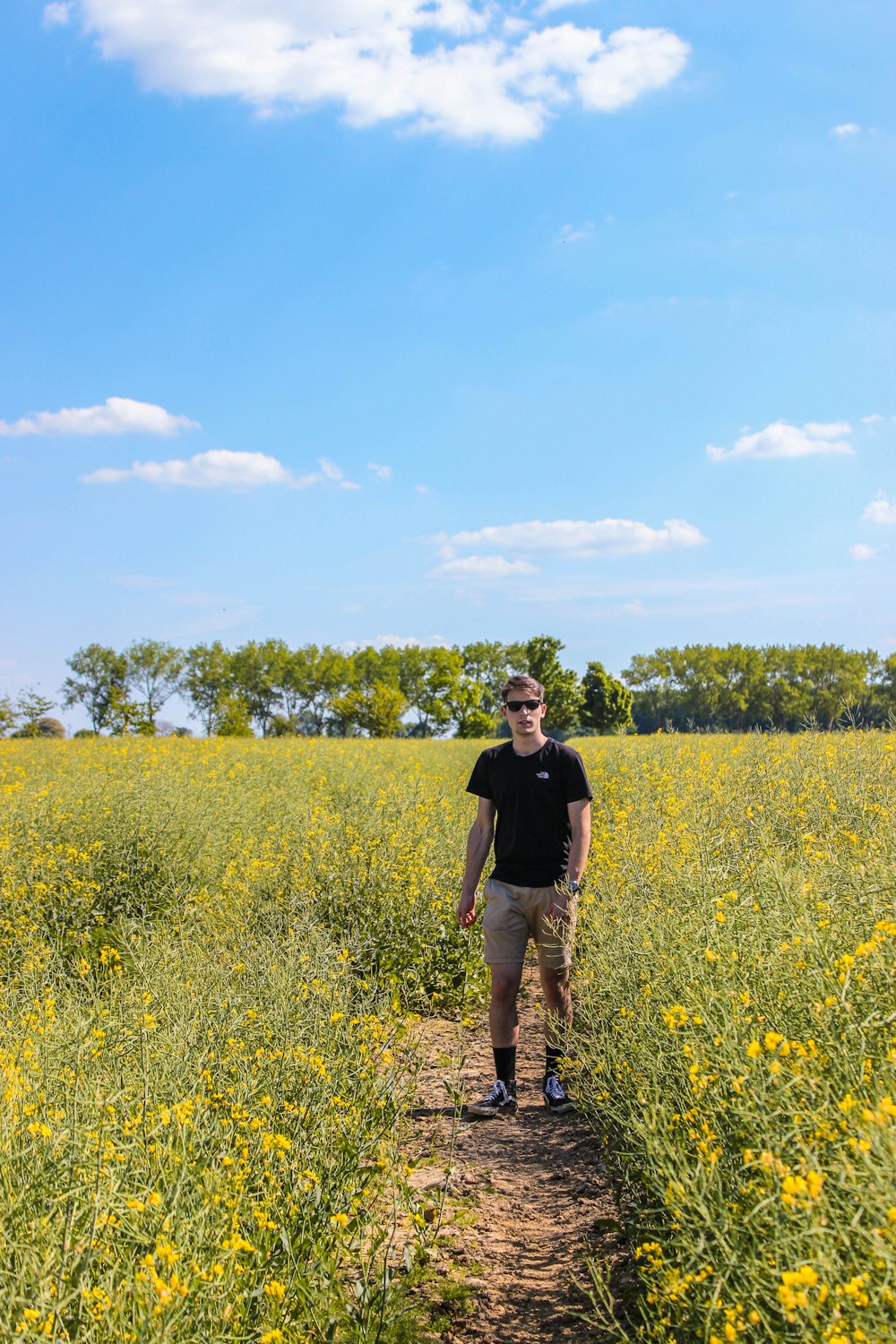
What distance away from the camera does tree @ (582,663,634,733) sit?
6638cm

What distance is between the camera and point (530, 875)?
5.37m

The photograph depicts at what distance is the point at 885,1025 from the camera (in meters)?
2.77

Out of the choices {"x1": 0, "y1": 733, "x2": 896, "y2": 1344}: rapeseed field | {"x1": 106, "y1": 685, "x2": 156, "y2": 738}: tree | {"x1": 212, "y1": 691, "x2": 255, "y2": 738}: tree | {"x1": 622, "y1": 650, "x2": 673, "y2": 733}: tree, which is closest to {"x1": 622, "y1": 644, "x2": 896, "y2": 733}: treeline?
{"x1": 622, "y1": 650, "x2": 673, "y2": 733}: tree

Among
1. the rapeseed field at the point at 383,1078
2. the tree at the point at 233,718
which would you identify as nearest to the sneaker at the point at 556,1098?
the rapeseed field at the point at 383,1078

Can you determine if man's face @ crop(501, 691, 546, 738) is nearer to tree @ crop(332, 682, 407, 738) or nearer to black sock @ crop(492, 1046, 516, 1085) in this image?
black sock @ crop(492, 1046, 516, 1085)

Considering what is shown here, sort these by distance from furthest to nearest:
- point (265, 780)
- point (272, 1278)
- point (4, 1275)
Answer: point (265, 780) → point (272, 1278) → point (4, 1275)

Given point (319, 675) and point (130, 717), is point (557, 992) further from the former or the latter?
point (319, 675)

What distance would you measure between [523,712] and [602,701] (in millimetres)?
61912

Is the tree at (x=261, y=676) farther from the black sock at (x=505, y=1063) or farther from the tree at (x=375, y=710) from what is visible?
the black sock at (x=505, y=1063)

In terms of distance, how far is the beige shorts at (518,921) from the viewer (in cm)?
530

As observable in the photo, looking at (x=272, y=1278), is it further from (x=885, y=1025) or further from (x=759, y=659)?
(x=759, y=659)

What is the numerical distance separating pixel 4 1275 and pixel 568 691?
6341cm

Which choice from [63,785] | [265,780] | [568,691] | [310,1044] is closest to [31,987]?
[310,1044]

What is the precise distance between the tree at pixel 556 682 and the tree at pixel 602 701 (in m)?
0.91
